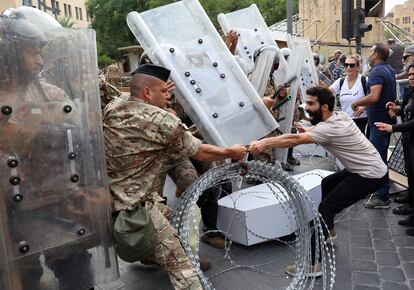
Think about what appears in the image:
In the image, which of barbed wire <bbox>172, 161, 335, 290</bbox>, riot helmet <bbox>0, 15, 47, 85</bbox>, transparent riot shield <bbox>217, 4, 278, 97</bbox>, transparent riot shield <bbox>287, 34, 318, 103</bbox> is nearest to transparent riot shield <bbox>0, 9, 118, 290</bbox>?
riot helmet <bbox>0, 15, 47, 85</bbox>

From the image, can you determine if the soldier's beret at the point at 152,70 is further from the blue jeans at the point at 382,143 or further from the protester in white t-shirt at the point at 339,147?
the blue jeans at the point at 382,143

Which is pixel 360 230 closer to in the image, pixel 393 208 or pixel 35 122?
pixel 393 208

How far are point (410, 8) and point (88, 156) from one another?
4519 inches

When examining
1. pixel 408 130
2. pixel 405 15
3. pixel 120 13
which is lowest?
Result: pixel 408 130

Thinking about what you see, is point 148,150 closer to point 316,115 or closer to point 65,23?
point 316,115

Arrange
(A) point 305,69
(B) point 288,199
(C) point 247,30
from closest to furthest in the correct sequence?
(B) point 288,199, (C) point 247,30, (A) point 305,69

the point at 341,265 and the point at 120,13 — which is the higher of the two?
the point at 120,13

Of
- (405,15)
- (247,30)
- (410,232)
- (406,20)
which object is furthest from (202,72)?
(405,15)

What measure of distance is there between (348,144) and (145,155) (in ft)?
5.98

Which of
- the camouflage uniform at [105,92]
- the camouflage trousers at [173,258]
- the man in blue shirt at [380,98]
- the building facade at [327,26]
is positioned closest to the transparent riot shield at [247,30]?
the man in blue shirt at [380,98]

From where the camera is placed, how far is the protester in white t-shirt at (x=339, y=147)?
345 cm

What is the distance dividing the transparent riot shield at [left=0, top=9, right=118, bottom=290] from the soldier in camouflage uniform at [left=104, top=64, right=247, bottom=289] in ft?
0.94

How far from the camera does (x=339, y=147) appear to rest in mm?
3516

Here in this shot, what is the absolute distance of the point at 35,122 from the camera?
6.86ft
